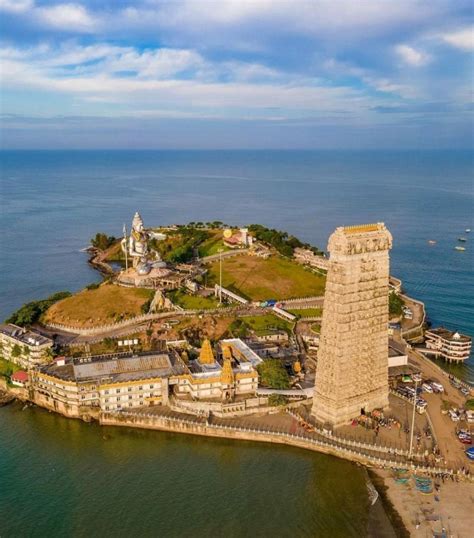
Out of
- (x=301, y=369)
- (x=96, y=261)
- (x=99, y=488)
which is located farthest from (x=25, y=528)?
(x=96, y=261)

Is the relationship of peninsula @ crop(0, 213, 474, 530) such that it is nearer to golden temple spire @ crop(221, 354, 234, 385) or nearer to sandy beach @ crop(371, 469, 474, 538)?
golden temple spire @ crop(221, 354, 234, 385)

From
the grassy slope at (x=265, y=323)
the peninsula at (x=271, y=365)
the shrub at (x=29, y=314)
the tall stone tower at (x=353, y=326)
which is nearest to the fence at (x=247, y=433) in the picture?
the peninsula at (x=271, y=365)

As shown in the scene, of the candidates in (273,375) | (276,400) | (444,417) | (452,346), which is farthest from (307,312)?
(444,417)

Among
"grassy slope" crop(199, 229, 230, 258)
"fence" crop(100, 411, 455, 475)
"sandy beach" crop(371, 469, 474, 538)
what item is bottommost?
A: "sandy beach" crop(371, 469, 474, 538)

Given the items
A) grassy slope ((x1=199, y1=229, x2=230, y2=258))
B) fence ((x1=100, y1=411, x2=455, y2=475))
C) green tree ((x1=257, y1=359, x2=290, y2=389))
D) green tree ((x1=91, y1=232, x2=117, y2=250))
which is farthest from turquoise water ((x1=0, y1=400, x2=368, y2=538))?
green tree ((x1=91, y1=232, x2=117, y2=250))

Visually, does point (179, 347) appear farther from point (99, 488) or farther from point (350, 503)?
point (350, 503)

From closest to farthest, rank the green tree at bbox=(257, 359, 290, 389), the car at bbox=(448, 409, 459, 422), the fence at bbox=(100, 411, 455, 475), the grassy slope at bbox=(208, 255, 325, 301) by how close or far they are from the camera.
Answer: the fence at bbox=(100, 411, 455, 475) < the car at bbox=(448, 409, 459, 422) < the green tree at bbox=(257, 359, 290, 389) < the grassy slope at bbox=(208, 255, 325, 301)
